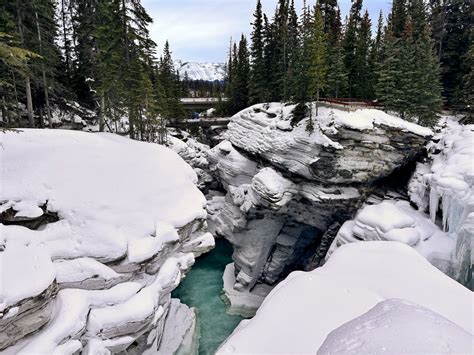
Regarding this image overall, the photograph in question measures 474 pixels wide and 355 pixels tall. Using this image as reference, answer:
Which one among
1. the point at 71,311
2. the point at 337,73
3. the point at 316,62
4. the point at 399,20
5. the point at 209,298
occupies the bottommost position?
the point at 209,298

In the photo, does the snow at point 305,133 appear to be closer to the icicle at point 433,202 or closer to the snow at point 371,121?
the snow at point 371,121

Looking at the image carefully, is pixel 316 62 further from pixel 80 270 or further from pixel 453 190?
pixel 80 270

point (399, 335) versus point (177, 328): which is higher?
point (399, 335)

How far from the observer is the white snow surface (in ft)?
28.1

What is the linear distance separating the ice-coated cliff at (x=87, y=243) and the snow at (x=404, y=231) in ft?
26.3

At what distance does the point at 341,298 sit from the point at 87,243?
8.00 m

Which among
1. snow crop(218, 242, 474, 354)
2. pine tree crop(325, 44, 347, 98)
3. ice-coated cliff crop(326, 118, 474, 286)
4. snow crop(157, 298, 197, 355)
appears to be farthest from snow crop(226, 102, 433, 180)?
snow crop(218, 242, 474, 354)

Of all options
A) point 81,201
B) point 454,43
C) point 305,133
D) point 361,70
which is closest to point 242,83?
point 361,70

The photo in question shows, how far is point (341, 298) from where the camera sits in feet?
17.4

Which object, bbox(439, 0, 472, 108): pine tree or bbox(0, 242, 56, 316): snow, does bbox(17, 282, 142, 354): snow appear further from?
bbox(439, 0, 472, 108): pine tree

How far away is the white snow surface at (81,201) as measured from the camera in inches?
337

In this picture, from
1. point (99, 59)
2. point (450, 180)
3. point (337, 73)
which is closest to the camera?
point (450, 180)

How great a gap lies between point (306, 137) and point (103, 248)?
1307 cm

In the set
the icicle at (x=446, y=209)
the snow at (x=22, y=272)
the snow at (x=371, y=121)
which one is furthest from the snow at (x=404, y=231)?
the snow at (x=22, y=272)
